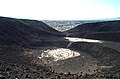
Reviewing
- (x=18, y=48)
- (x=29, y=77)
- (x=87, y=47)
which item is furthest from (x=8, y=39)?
(x=29, y=77)

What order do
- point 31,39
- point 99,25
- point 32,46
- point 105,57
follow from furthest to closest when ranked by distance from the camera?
point 99,25
point 31,39
point 32,46
point 105,57

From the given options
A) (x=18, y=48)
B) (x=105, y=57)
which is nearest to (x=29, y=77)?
(x=105, y=57)

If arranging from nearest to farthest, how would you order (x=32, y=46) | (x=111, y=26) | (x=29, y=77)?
1. (x=29, y=77)
2. (x=32, y=46)
3. (x=111, y=26)

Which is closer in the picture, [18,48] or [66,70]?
[66,70]

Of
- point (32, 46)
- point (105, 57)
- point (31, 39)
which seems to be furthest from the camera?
point (31, 39)

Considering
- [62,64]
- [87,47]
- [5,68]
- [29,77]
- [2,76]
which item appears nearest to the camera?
[2,76]

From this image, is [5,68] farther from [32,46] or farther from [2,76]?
[32,46]

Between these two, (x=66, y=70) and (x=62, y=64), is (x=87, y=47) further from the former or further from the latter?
(x=66, y=70)

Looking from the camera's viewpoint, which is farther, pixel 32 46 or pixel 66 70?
pixel 32 46

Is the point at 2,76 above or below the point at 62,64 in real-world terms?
above
